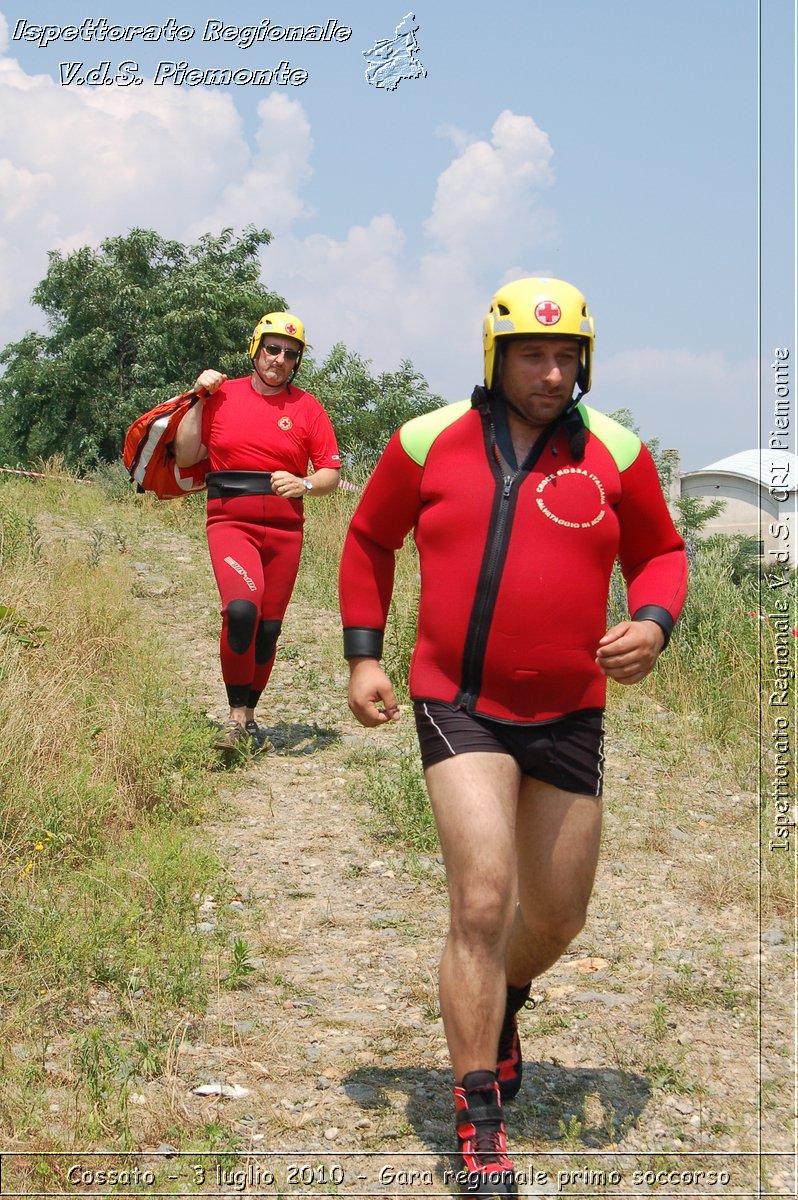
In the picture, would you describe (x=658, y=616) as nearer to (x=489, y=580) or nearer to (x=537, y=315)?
(x=489, y=580)

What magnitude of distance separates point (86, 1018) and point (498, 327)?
2547mm

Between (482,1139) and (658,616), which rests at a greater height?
(658,616)

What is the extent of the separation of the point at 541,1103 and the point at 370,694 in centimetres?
136

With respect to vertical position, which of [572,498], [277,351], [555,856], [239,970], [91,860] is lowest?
[239,970]

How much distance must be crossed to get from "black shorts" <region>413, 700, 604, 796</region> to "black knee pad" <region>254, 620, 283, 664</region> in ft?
13.1

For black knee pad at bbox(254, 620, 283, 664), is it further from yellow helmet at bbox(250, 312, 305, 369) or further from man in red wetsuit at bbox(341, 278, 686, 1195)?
man in red wetsuit at bbox(341, 278, 686, 1195)

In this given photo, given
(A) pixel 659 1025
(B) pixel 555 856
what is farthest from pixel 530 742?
(A) pixel 659 1025

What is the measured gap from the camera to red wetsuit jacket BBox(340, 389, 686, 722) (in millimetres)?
3137

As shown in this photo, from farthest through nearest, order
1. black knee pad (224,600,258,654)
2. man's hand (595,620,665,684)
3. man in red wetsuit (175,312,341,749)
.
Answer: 1. man in red wetsuit (175,312,341,749)
2. black knee pad (224,600,258,654)
3. man's hand (595,620,665,684)

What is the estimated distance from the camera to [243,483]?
704 centimetres

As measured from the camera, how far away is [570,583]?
3.16 meters

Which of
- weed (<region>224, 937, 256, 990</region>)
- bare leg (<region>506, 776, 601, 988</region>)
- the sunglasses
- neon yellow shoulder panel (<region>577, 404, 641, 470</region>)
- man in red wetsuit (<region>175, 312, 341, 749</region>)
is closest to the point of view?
bare leg (<region>506, 776, 601, 988</region>)

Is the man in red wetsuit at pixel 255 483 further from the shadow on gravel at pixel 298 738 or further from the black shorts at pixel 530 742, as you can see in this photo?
the black shorts at pixel 530 742

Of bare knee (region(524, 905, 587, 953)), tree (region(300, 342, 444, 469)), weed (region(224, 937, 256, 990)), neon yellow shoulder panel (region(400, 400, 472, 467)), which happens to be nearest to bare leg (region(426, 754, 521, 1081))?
bare knee (region(524, 905, 587, 953))
